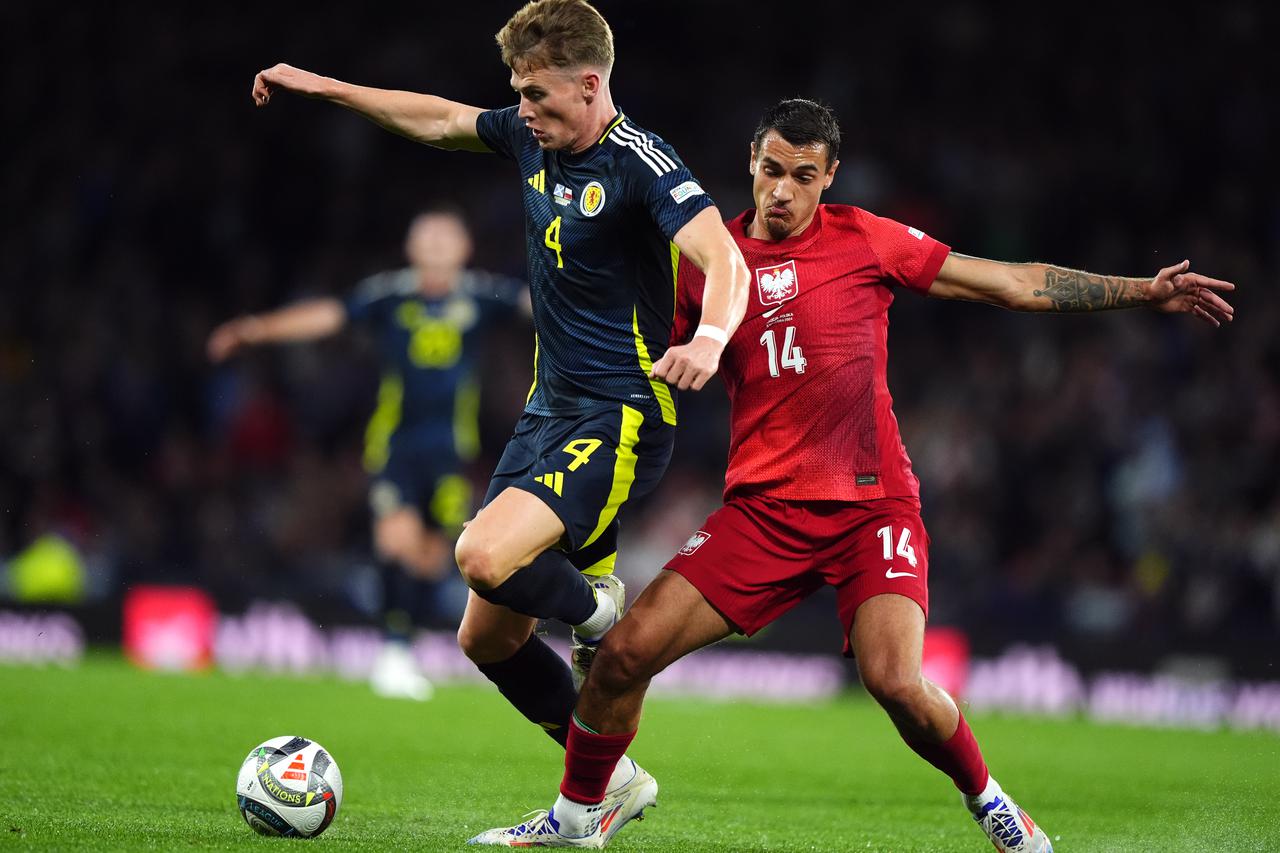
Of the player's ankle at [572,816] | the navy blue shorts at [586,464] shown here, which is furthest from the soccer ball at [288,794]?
the navy blue shorts at [586,464]

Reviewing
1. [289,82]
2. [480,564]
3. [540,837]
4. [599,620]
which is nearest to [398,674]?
[599,620]

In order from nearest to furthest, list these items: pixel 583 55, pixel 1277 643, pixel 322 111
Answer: pixel 583 55
pixel 1277 643
pixel 322 111

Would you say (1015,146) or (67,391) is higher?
(1015,146)

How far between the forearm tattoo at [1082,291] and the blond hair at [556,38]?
5.25 feet

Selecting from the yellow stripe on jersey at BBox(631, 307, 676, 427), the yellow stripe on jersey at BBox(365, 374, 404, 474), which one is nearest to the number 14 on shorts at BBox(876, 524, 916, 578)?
the yellow stripe on jersey at BBox(631, 307, 676, 427)

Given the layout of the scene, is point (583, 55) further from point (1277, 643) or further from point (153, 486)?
point (153, 486)

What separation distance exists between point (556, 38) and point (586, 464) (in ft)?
4.27

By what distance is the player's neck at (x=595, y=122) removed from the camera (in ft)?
16.9

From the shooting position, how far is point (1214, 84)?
52.0 feet

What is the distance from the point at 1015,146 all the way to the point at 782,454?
39.1 ft

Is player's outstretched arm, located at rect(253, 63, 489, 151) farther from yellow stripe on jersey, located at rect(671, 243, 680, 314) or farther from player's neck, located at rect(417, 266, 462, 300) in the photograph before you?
player's neck, located at rect(417, 266, 462, 300)

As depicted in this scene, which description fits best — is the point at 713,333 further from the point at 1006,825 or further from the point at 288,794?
the point at 288,794

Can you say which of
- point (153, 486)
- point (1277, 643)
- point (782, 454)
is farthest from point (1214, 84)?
point (782, 454)

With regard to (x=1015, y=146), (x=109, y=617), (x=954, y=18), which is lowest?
(x=109, y=617)
